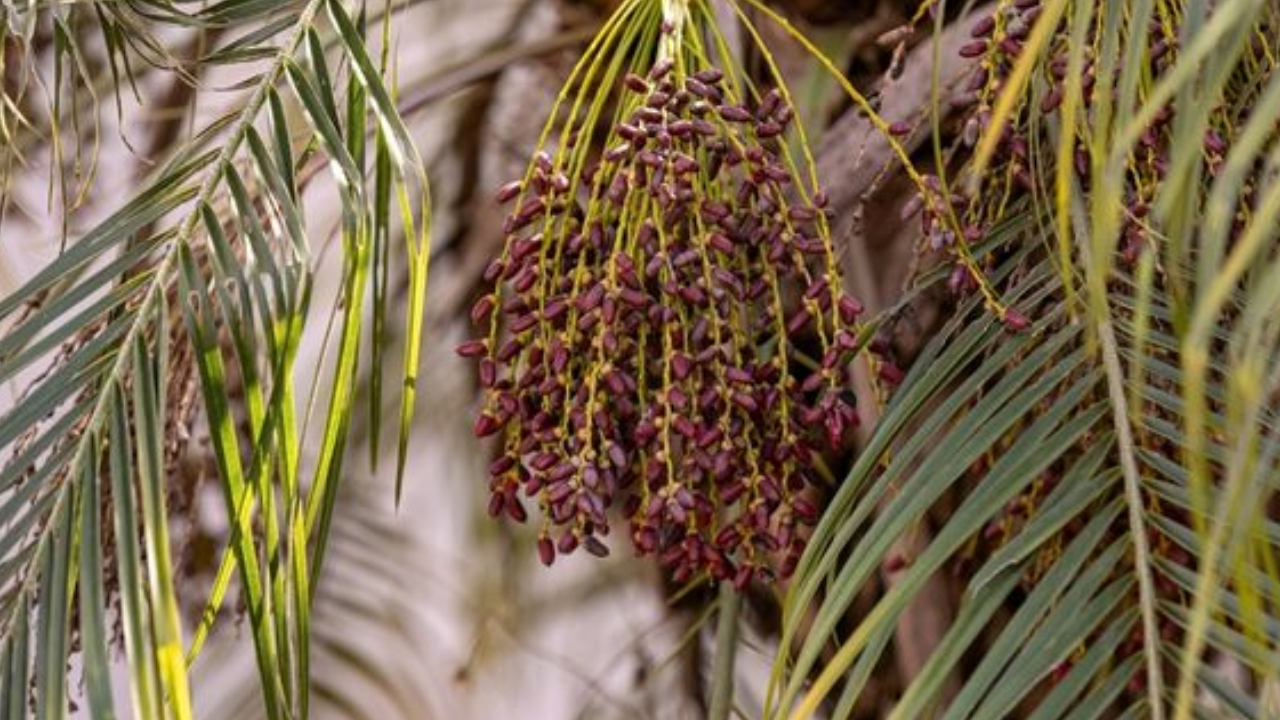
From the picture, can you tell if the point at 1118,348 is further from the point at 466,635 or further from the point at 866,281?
the point at 466,635

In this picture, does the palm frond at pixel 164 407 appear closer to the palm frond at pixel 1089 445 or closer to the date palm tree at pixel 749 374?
the date palm tree at pixel 749 374

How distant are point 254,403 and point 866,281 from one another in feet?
2.23

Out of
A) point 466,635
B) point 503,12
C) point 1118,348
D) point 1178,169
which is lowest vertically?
point 1178,169

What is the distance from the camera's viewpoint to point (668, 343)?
1.09 meters

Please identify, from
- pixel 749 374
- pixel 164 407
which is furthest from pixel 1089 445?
pixel 164 407

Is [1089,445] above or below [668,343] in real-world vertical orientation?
below

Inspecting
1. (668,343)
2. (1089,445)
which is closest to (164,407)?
(668,343)

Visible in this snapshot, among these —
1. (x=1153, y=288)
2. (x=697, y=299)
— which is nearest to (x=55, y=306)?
(x=697, y=299)

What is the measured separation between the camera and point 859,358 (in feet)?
4.86

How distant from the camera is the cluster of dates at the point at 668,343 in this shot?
1.08 m

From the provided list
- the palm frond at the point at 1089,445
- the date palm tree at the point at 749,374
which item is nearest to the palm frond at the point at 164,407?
the date palm tree at the point at 749,374

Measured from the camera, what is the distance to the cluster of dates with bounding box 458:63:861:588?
1.08 metres

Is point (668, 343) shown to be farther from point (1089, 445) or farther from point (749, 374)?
point (1089, 445)

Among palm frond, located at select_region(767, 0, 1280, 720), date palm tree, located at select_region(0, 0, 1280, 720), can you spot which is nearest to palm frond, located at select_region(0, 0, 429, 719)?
date palm tree, located at select_region(0, 0, 1280, 720)
